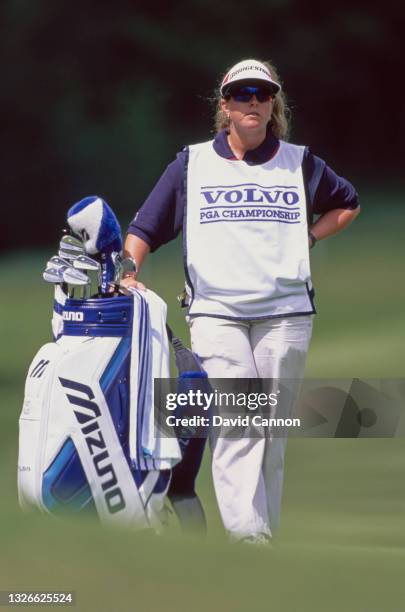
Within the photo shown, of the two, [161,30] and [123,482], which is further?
[161,30]

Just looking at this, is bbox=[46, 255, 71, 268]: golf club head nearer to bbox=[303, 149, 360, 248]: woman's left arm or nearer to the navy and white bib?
the navy and white bib

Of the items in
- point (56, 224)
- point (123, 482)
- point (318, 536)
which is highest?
point (123, 482)

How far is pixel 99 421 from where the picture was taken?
12.2ft

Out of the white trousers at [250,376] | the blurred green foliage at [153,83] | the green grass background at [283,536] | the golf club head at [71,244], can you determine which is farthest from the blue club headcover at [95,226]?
the blurred green foliage at [153,83]

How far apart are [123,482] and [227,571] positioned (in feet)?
2.31

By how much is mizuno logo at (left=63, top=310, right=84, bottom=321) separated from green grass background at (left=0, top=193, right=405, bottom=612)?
0.43 m

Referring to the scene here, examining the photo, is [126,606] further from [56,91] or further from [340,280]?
[56,91]

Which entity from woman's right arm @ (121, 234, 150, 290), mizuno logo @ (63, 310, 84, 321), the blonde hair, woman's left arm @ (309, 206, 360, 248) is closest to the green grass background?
mizuno logo @ (63, 310, 84, 321)

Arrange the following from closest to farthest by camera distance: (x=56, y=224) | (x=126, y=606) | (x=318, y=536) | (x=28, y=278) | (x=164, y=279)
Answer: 1. (x=126, y=606)
2. (x=318, y=536)
3. (x=164, y=279)
4. (x=28, y=278)
5. (x=56, y=224)

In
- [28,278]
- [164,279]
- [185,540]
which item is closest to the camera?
[185,540]

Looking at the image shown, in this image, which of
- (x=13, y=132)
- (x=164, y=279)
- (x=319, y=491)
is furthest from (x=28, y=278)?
(x=319, y=491)

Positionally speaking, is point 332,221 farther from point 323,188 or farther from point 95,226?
point 95,226

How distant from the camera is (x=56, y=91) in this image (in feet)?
46.5

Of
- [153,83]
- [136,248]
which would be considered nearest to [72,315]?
[136,248]
